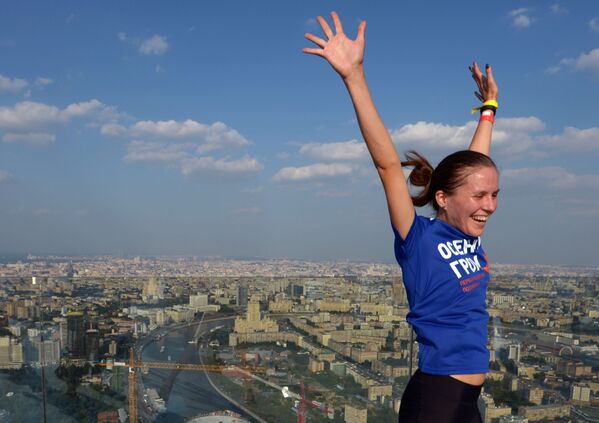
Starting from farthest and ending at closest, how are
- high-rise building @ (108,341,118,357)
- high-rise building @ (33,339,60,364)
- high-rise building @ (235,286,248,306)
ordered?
high-rise building @ (235,286,248,306) → high-rise building @ (108,341,118,357) → high-rise building @ (33,339,60,364)

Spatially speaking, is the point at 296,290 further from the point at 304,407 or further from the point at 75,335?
the point at 75,335

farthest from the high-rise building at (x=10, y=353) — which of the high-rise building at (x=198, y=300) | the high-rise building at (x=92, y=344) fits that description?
the high-rise building at (x=198, y=300)

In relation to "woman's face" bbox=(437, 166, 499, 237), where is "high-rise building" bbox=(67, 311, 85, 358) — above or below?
below

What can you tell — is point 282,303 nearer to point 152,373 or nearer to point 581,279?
point 152,373

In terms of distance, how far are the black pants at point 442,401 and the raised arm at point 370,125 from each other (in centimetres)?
35

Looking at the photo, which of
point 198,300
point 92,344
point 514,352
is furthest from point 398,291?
point 92,344

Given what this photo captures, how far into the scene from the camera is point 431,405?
1158 millimetres

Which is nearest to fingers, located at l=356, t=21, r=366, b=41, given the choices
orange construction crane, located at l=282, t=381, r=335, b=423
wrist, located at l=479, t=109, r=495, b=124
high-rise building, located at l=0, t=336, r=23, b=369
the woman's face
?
the woman's face

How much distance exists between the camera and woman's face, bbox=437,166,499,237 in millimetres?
1228

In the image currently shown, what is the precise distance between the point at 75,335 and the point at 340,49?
3418 millimetres

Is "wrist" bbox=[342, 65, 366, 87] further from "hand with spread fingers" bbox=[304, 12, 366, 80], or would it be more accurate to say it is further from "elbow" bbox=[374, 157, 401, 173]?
"elbow" bbox=[374, 157, 401, 173]

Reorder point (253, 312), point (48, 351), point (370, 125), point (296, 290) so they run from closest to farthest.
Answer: point (370, 125) < point (48, 351) < point (253, 312) < point (296, 290)

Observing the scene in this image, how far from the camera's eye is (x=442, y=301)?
1.17 metres

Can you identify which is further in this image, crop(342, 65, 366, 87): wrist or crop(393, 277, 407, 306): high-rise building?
crop(393, 277, 407, 306): high-rise building
